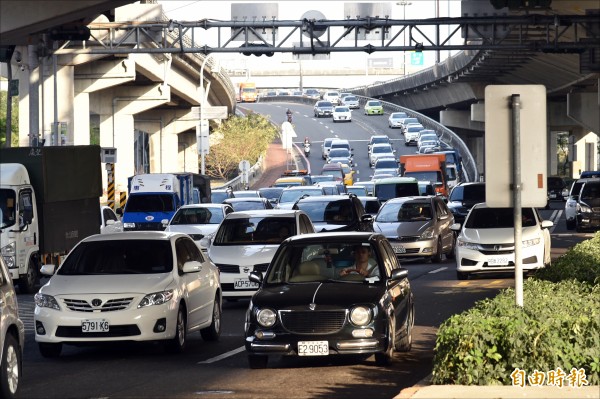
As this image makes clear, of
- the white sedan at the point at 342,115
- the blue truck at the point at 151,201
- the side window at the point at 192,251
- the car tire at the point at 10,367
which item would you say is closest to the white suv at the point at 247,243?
the side window at the point at 192,251

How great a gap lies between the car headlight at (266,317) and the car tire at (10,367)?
294 cm

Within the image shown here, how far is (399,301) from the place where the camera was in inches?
622

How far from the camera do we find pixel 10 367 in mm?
12617

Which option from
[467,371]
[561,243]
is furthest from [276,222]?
[561,243]

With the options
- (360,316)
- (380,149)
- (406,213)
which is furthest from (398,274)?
(380,149)

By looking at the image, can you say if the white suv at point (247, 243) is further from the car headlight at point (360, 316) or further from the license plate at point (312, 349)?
the license plate at point (312, 349)

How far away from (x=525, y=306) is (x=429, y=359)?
2.96 meters

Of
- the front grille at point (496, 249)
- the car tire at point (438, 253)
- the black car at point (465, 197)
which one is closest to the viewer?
the front grille at point (496, 249)

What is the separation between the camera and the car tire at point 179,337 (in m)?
16.6

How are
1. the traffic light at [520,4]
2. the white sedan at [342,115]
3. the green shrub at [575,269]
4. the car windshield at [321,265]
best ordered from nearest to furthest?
the car windshield at [321,265]
the green shrub at [575,269]
the traffic light at [520,4]
the white sedan at [342,115]

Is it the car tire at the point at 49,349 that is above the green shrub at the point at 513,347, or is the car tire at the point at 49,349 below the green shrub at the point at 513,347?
below

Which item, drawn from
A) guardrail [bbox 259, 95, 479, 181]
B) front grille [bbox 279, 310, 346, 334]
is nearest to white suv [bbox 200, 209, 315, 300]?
front grille [bbox 279, 310, 346, 334]

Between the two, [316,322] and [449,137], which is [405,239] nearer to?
[316,322]

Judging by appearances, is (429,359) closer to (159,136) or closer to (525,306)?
(525,306)
